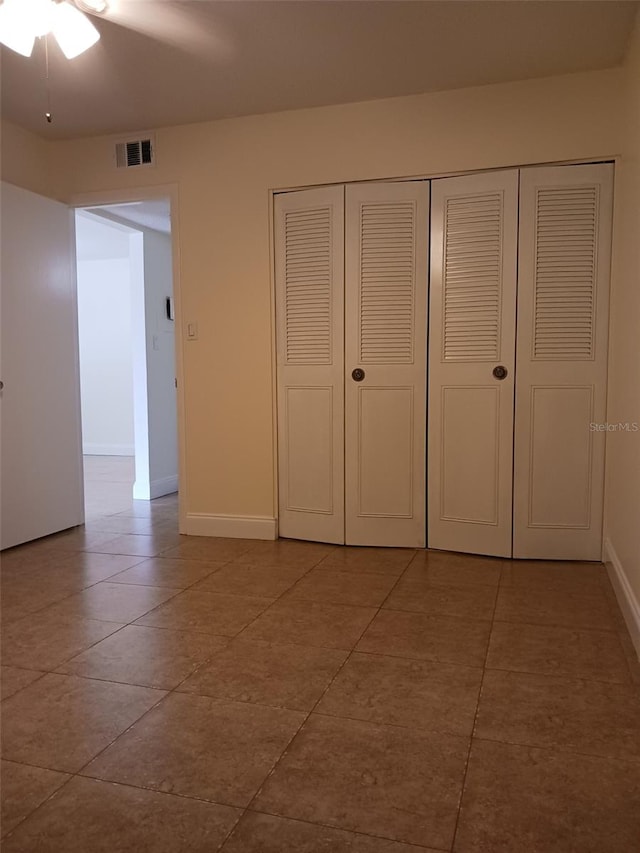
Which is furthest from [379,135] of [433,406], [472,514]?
[472,514]

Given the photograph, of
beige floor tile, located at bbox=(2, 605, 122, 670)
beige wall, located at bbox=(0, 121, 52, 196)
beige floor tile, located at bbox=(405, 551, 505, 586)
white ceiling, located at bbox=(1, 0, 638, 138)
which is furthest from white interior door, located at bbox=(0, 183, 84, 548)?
beige floor tile, located at bbox=(405, 551, 505, 586)

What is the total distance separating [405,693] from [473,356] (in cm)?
188

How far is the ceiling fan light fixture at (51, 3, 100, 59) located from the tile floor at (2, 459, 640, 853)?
2112 millimetres

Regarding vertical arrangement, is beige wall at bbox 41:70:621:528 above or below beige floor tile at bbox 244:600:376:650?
above

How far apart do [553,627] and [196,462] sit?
2.22 metres

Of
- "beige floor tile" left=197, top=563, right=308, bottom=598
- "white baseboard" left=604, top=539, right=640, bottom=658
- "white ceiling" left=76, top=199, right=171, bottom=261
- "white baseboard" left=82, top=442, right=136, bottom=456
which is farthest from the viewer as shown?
"white baseboard" left=82, top=442, right=136, bottom=456

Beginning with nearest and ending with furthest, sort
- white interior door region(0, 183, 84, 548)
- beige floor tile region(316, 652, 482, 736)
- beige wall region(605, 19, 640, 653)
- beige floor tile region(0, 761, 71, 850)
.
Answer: beige floor tile region(0, 761, 71, 850), beige floor tile region(316, 652, 482, 736), beige wall region(605, 19, 640, 653), white interior door region(0, 183, 84, 548)

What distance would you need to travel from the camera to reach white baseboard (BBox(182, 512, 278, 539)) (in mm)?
3773

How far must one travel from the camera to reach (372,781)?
150 cm

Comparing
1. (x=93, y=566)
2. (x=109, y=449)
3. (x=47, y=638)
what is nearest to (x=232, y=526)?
(x=93, y=566)

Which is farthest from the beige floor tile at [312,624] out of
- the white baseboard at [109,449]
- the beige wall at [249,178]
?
the white baseboard at [109,449]

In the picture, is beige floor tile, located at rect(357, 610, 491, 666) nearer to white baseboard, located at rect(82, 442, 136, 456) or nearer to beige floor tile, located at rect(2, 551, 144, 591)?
beige floor tile, located at rect(2, 551, 144, 591)

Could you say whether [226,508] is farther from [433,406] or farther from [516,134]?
[516,134]

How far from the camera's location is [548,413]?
3.24 metres
